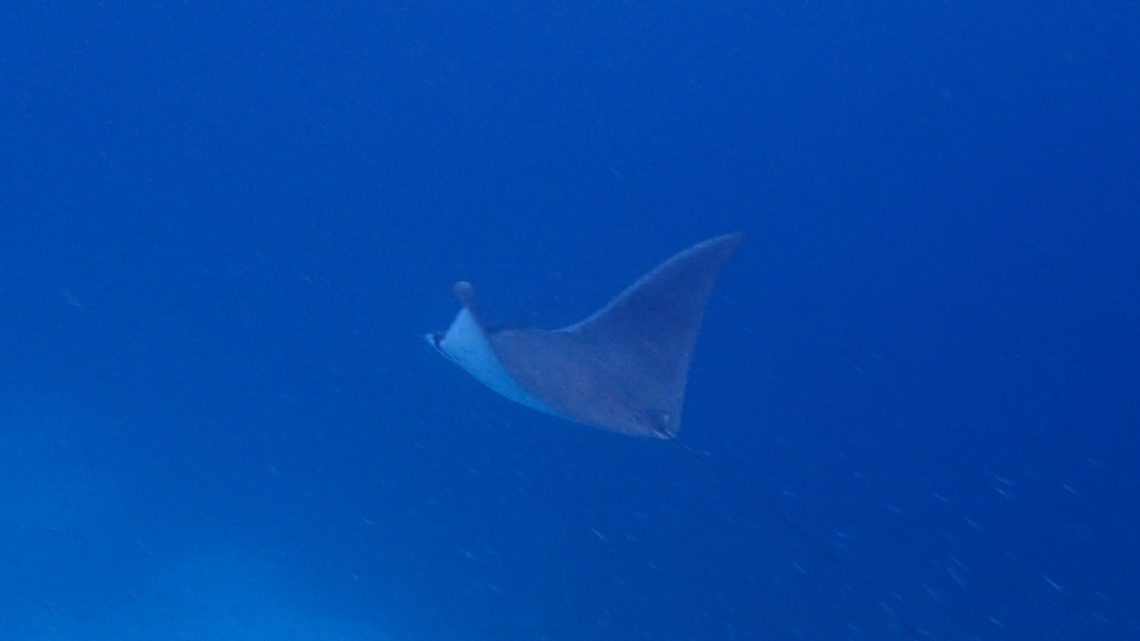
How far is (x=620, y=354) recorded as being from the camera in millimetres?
4539

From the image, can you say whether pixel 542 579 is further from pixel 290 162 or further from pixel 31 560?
pixel 290 162

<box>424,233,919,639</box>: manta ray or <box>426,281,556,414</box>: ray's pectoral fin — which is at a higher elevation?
<box>424,233,919,639</box>: manta ray

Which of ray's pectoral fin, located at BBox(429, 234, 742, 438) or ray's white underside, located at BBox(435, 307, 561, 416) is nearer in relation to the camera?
ray's white underside, located at BBox(435, 307, 561, 416)

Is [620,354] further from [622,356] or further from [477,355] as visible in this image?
[477,355]

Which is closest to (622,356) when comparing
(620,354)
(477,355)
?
(620,354)

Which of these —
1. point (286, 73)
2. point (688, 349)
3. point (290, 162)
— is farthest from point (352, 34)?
point (688, 349)

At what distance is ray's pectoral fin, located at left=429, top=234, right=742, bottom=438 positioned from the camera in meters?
3.56

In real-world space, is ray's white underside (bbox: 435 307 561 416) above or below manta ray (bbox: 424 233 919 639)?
below

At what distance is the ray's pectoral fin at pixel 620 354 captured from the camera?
356 cm

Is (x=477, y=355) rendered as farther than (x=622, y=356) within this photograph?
No

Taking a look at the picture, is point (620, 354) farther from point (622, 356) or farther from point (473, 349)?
point (473, 349)

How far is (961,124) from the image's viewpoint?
1130cm

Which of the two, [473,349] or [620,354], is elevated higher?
[620,354]

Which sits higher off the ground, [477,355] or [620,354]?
[620,354]
